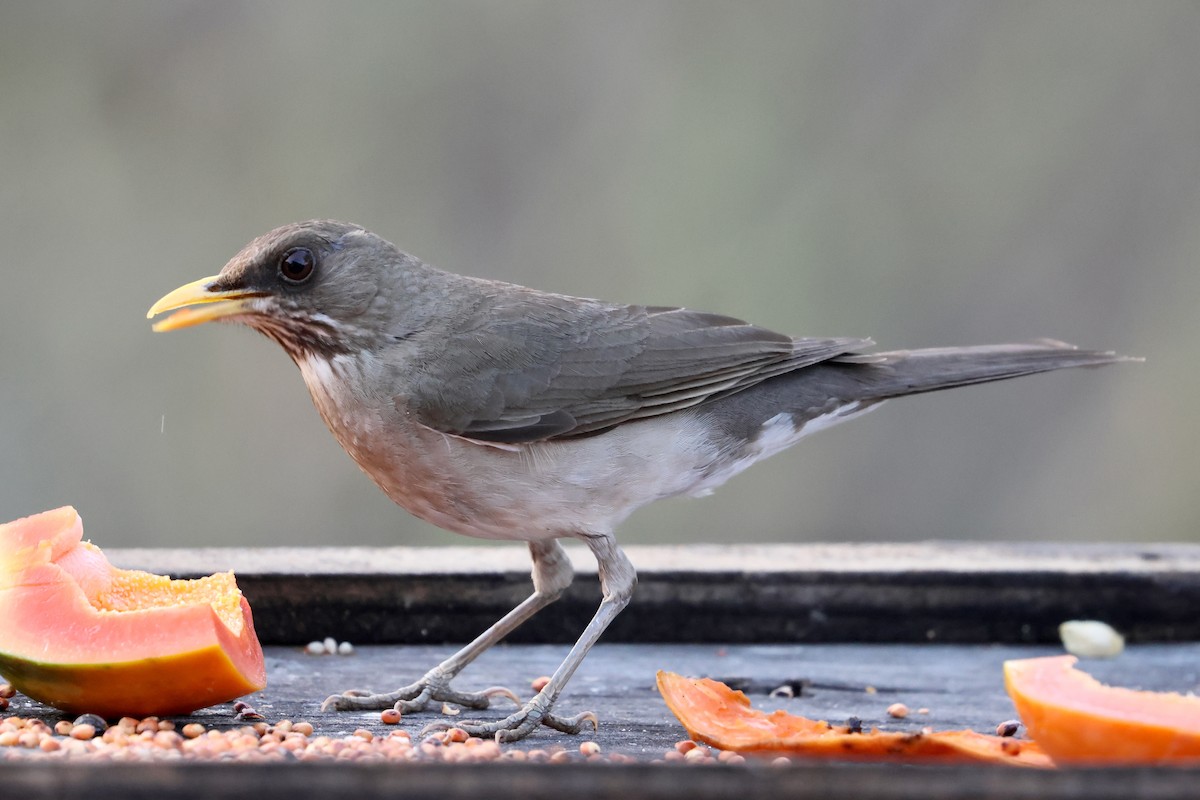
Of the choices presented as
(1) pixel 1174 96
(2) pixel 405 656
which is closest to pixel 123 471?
(2) pixel 405 656

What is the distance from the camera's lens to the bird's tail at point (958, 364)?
448cm

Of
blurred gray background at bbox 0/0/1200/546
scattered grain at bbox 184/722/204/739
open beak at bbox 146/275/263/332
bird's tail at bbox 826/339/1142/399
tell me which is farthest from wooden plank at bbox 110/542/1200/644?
blurred gray background at bbox 0/0/1200/546

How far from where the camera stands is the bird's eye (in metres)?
4.02

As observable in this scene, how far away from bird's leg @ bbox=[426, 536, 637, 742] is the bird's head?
98 centimetres

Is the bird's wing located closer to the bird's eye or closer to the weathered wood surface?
the bird's eye

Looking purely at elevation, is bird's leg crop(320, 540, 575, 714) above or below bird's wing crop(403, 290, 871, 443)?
below

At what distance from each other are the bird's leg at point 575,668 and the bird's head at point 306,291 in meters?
0.98

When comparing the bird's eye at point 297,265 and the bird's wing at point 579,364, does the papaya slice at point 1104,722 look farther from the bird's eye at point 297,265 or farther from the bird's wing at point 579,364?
the bird's eye at point 297,265

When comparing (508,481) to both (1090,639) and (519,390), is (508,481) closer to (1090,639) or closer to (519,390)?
(519,390)

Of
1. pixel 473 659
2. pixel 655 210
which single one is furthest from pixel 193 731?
Answer: pixel 655 210

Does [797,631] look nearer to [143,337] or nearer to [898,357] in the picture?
[898,357]

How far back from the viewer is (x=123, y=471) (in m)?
8.18

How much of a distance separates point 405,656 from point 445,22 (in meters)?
5.75

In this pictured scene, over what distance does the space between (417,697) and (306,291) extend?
125cm
